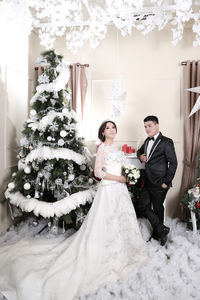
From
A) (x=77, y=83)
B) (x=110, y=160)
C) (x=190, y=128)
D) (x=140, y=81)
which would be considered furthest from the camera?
(x=140, y=81)

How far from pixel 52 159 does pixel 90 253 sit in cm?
133

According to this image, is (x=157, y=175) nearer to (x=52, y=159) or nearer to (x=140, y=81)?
(x=52, y=159)

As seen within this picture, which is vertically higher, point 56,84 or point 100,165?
point 56,84

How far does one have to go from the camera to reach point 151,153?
3627 millimetres

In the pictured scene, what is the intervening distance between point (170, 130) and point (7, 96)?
9.09 feet

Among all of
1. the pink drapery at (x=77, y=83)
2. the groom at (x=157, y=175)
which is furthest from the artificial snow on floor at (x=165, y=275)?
the pink drapery at (x=77, y=83)

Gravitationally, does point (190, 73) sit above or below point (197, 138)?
above

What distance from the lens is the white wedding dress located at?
250 centimetres

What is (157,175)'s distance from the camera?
3.54m

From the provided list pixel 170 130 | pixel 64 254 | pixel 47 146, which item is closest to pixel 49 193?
pixel 47 146

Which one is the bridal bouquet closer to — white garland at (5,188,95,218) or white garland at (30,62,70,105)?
white garland at (5,188,95,218)

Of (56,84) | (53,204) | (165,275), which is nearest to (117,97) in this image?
(56,84)

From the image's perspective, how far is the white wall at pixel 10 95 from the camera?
3.80 m

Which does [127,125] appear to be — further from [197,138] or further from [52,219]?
[52,219]
